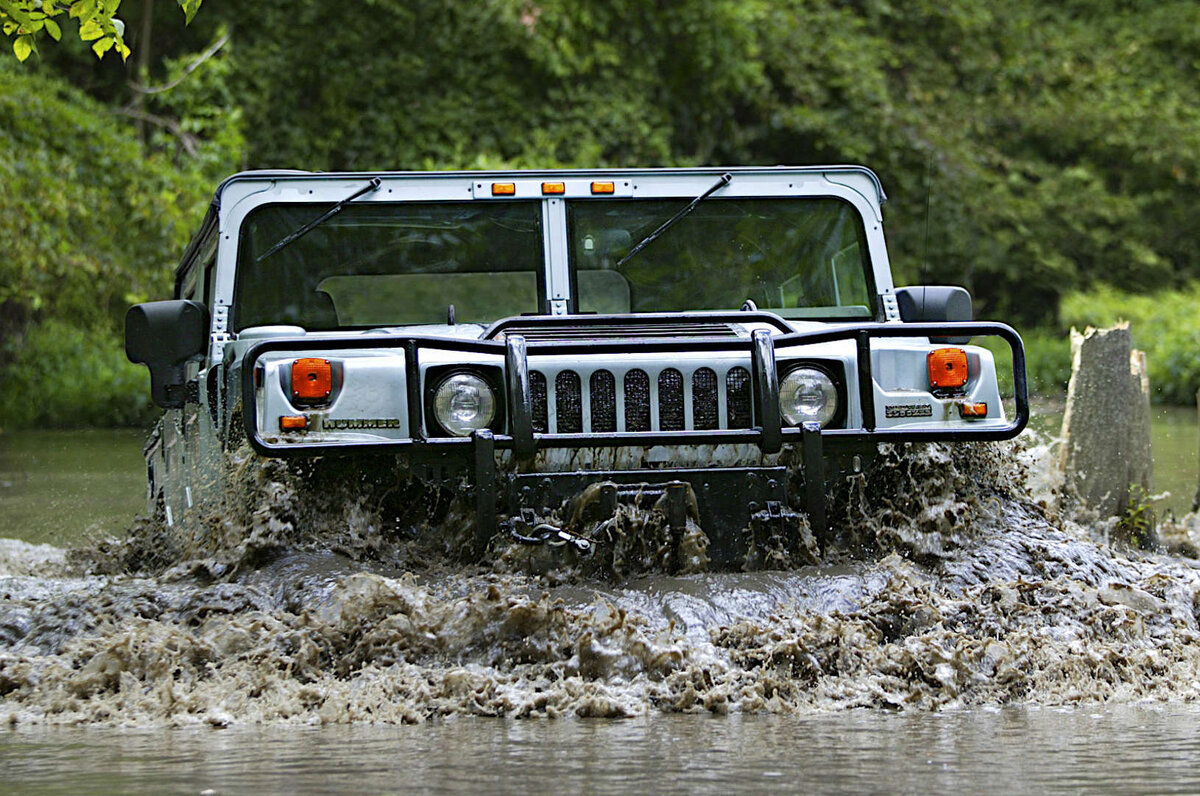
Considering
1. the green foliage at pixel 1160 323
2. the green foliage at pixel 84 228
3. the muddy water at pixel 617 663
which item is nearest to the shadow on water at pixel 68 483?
the green foliage at pixel 84 228

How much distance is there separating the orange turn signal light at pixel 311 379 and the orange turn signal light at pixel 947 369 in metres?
1.94

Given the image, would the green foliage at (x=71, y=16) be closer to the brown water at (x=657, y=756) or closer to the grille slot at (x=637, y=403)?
the grille slot at (x=637, y=403)

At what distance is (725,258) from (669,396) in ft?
4.87

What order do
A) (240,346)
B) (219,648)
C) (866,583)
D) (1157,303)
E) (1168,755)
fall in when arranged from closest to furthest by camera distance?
1. (1168,755)
2. (219,648)
3. (866,583)
4. (240,346)
5. (1157,303)

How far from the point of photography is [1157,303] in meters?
25.7

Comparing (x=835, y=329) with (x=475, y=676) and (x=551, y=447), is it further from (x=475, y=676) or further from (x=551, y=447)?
(x=475, y=676)

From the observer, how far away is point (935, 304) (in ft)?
21.4

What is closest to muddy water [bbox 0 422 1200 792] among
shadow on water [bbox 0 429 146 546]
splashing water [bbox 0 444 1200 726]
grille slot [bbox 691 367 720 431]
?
splashing water [bbox 0 444 1200 726]

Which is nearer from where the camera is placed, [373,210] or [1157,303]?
[373,210]

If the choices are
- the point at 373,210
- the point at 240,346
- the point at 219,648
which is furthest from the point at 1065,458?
the point at 219,648

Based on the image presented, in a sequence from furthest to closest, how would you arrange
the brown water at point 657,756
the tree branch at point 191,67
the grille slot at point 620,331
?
the tree branch at point 191,67, the grille slot at point 620,331, the brown water at point 657,756

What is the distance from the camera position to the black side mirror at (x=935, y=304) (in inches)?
256

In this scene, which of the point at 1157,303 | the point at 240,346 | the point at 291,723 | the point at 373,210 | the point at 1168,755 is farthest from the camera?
the point at 1157,303

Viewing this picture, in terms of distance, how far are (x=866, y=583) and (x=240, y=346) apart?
7.79 ft
